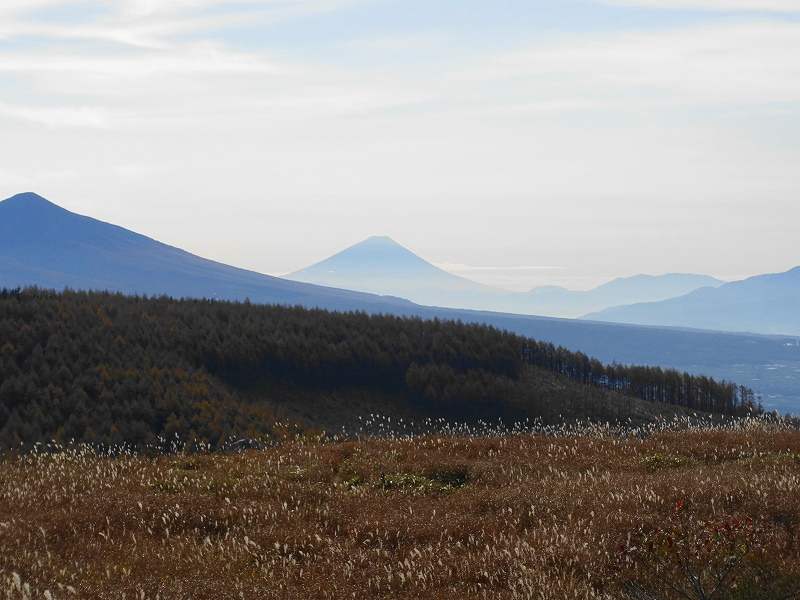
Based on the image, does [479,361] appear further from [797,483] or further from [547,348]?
[797,483]

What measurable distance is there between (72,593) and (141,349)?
2748 cm

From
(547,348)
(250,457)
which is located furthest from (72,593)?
(547,348)

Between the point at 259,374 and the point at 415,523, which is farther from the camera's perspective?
the point at 259,374

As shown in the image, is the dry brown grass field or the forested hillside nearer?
the dry brown grass field

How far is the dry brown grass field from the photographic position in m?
6.61

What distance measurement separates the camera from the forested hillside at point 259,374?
1013 inches

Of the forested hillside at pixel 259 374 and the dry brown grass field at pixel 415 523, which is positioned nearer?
the dry brown grass field at pixel 415 523

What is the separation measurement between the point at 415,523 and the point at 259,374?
29.2 meters

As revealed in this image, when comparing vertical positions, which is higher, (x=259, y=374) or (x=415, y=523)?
(x=415, y=523)

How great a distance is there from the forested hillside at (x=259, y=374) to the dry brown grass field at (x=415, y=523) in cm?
1220

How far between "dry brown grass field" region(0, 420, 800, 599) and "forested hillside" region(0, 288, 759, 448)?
12202mm

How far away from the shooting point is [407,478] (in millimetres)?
11523

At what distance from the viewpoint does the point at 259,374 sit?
36.9 metres

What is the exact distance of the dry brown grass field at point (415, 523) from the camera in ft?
21.7
